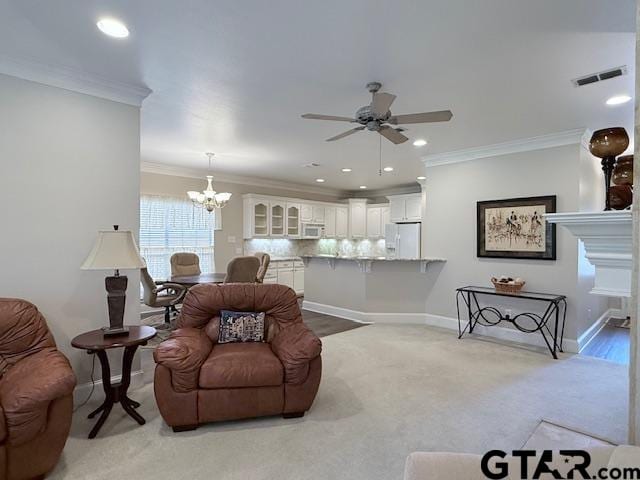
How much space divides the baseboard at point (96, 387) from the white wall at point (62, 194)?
0.07m

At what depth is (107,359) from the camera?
8.58 feet

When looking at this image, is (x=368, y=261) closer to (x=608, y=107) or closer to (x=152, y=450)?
(x=608, y=107)

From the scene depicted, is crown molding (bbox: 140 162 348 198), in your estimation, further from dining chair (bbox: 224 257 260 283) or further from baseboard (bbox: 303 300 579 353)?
baseboard (bbox: 303 300 579 353)

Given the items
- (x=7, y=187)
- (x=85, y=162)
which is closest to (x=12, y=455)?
(x=7, y=187)

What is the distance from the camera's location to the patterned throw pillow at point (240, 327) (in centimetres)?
299

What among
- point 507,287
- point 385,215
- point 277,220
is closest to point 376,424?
point 507,287

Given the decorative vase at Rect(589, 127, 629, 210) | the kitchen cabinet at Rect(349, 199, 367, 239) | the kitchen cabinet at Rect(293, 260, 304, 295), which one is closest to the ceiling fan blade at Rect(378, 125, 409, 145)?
the decorative vase at Rect(589, 127, 629, 210)

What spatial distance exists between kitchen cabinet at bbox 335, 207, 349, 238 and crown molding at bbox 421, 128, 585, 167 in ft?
12.6

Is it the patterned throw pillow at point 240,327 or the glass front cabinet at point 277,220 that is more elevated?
the glass front cabinet at point 277,220

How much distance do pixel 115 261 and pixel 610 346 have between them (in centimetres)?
567

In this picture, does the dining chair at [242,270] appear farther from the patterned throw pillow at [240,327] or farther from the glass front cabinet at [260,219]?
the glass front cabinet at [260,219]

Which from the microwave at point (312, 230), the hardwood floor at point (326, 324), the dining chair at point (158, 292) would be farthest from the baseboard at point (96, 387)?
the microwave at point (312, 230)

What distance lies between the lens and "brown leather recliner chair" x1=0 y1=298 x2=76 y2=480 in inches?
71.4

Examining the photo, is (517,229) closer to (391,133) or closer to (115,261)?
Answer: (391,133)
